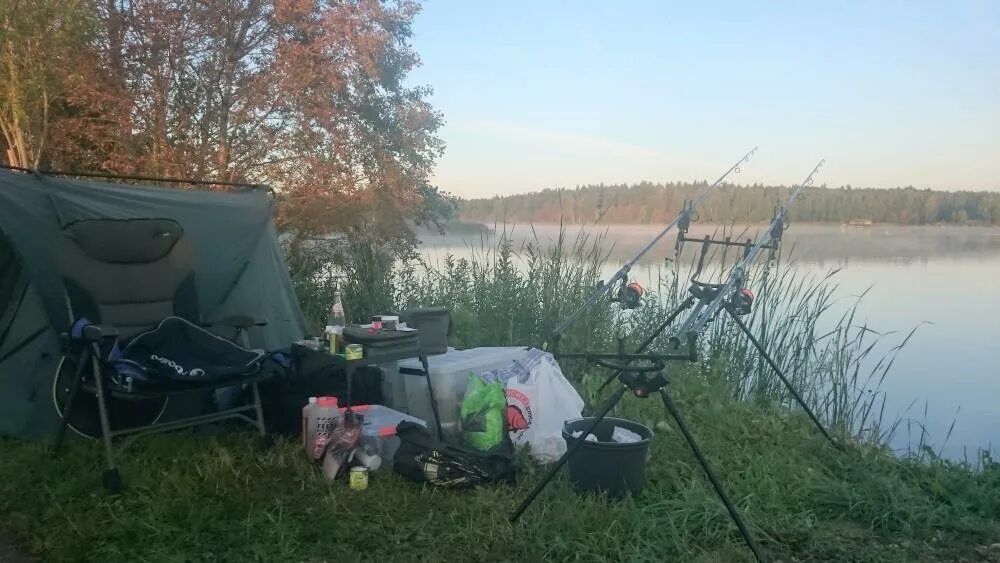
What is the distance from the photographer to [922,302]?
865 cm

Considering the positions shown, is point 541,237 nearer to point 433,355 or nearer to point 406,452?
point 433,355

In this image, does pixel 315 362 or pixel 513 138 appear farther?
pixel 513 138

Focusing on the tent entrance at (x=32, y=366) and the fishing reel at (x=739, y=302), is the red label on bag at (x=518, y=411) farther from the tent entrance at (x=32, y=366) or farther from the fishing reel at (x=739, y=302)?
the tent entrance at (x=32, y=366)

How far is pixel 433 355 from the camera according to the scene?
12.4 ft

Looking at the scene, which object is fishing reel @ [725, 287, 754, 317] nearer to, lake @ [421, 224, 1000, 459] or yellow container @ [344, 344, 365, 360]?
lake @ [421, 224, 1000, 459]

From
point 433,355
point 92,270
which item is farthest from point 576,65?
point 92,270

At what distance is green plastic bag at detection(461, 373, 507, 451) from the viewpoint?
3168 mm

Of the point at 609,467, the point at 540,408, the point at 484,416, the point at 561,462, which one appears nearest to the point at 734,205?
the point at 540,408

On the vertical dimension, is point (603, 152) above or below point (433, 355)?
above

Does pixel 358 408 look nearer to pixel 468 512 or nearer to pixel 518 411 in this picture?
pixel 518 411

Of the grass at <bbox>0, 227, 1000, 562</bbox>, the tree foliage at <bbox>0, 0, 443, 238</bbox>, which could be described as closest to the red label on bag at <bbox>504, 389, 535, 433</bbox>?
the grass at <bbox>0, 227, 1000, 562</bbox>

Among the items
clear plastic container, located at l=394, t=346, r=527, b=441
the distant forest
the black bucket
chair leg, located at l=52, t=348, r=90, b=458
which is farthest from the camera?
the distant forest

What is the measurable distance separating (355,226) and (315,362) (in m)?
4.78

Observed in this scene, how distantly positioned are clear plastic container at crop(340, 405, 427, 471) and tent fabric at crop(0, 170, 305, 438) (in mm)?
1415
